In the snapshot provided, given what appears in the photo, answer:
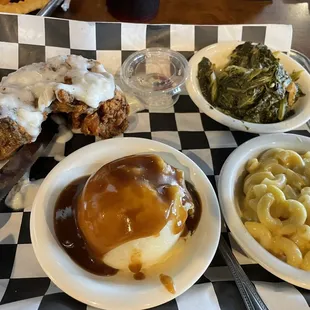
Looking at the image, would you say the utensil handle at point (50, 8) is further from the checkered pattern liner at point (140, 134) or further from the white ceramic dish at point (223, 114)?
the white ceramic dish at point (223, 114)

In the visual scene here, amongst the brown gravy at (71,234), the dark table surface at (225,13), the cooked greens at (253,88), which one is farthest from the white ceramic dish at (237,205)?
the dark table surface at (225,13)

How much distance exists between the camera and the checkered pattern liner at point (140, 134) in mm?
1221

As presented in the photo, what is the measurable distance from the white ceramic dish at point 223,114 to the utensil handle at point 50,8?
29.9 inches

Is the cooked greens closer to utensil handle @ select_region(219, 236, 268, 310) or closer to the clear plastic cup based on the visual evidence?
the clear plastic cup

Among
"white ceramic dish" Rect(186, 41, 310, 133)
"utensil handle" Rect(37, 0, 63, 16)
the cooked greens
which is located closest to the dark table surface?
"utensil handle" Rect(37, 0, 63, 16)

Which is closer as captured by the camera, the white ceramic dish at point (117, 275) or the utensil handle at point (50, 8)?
the white ceramic dish at point (117, 275)

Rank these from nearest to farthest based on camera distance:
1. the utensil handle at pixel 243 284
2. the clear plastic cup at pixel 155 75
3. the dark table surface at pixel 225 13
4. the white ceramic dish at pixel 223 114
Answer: the utensil handle at pixel 243 284, the white ceramic dish at pixel 223 114, the clear plastic cup at pixel 155 75, the dark table surface at pixel 225 13

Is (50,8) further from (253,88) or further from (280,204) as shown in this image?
(280,204)

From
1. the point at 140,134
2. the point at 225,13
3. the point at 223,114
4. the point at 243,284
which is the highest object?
the point at 225,13

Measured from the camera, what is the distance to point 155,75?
1.88 m

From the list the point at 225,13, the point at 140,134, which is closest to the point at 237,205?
the point at 140,134

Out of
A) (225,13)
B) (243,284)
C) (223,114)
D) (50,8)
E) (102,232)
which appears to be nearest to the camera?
(102,232)

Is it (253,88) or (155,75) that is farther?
(155,75)

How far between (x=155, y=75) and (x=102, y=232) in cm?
96
